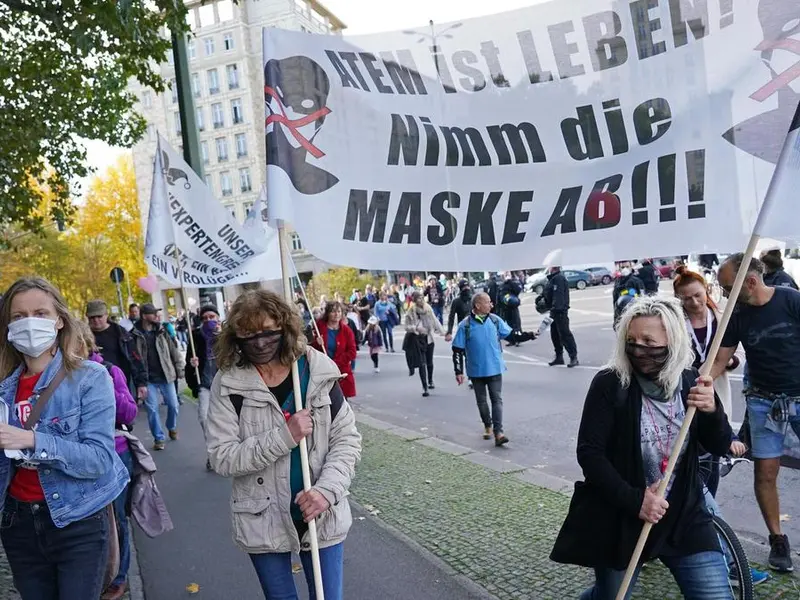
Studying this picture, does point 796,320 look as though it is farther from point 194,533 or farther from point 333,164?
point 194,533

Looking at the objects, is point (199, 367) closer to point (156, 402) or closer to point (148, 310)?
point (156, 402)

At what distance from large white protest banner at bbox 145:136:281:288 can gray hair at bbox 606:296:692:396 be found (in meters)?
4.76

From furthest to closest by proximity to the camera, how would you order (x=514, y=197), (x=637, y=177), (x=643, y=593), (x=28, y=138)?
(x=28, y=138) < (x=643, y=593) < (x=514, y=197) < (x=637, y=177)

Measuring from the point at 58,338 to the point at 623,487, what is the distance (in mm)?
2412

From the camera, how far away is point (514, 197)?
338cm

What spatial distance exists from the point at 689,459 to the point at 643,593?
56.3 inches

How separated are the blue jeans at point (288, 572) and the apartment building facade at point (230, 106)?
5826 cm

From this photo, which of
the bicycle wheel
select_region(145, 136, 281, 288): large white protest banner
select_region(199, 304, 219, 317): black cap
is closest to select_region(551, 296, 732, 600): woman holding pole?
the bicycle wheel

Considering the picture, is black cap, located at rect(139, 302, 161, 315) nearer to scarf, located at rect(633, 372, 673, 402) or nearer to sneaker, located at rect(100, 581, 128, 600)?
sneaker, located at rect(100, 581, 128, 600)

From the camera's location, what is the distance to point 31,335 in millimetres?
2885

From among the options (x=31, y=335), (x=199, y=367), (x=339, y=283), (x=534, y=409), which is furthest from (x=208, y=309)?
(x=339, y=283)

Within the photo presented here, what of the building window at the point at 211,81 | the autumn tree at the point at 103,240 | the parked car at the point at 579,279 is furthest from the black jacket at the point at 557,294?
the building window at the point at 211,81

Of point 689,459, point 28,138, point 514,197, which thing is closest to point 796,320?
point 689,459

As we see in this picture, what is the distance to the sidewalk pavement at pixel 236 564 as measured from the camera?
436cm
